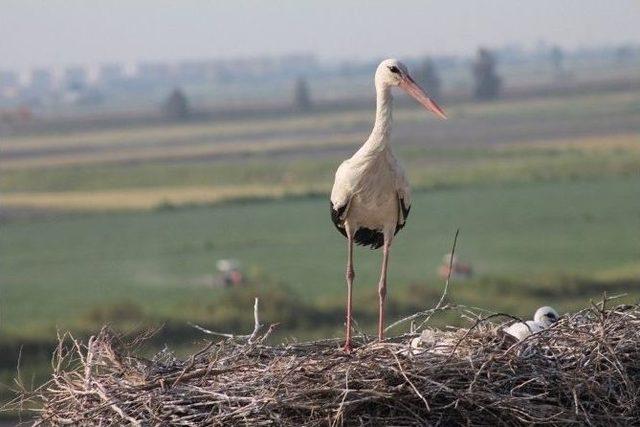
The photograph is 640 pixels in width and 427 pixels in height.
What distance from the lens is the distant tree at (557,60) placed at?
110500 mm

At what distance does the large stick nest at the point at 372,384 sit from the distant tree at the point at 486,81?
78.1m

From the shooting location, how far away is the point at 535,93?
9475 cm

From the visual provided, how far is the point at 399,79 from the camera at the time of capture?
25.7 ft

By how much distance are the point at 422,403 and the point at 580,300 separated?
65.3 feet

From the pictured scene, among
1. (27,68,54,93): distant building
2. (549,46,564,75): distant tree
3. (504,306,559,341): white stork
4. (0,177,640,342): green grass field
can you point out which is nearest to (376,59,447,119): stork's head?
(504,306,559,341): white stork

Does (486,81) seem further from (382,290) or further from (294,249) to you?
(382,290)

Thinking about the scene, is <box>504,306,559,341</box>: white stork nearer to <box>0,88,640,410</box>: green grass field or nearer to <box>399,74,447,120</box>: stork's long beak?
<box>399,74,447,120</box>: stork's long beak

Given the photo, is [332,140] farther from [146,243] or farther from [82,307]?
[82,307]

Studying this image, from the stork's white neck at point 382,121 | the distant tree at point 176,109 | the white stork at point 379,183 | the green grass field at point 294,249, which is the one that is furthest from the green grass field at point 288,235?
the distant tree at point 176,109

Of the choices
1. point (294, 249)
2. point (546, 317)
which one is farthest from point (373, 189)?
point (294, 249)

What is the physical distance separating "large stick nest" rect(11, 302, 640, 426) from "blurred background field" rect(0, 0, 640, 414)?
3.14ft

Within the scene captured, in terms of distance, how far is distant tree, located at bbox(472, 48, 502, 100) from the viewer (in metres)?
86.2

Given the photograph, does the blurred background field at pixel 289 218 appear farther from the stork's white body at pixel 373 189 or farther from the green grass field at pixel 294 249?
the stork's white body at pixel 373 189

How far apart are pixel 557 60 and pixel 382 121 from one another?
11074cm
